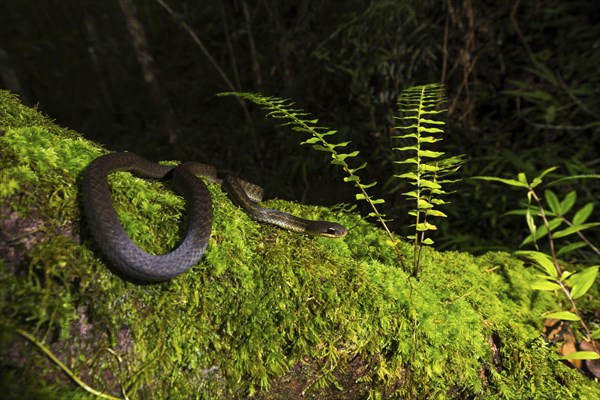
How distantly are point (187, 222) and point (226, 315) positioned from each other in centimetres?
69

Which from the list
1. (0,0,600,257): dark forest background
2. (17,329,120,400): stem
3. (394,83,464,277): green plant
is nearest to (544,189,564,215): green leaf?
(394,83,464,277): green plant

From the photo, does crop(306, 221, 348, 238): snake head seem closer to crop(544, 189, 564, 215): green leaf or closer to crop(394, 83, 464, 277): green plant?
crop(394, 83, 464, 277): green plant

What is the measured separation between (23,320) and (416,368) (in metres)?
2.17

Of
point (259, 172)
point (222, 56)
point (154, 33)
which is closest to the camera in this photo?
point (259, 172)

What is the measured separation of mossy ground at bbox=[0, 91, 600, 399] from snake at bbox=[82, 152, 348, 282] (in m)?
0.08

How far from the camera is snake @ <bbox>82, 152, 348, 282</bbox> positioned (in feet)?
6.68

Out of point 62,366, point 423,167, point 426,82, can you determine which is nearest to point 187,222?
point 62,366

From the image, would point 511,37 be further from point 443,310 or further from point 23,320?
point 23,320

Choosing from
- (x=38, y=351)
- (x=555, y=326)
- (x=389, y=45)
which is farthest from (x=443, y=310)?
(x=389, y=45)

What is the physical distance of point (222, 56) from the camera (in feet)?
35.1

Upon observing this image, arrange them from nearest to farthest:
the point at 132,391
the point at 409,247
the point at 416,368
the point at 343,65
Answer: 1. the point at 132,391
2. the point at 416,368
3. the point at 409,247
4. the point at 343,65

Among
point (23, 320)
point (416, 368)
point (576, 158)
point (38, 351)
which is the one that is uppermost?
point (23, 320)

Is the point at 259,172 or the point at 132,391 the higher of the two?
the point at 132,391

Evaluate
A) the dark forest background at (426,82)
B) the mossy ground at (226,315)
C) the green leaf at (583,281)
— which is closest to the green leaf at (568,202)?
the green leaf at (583,281)
